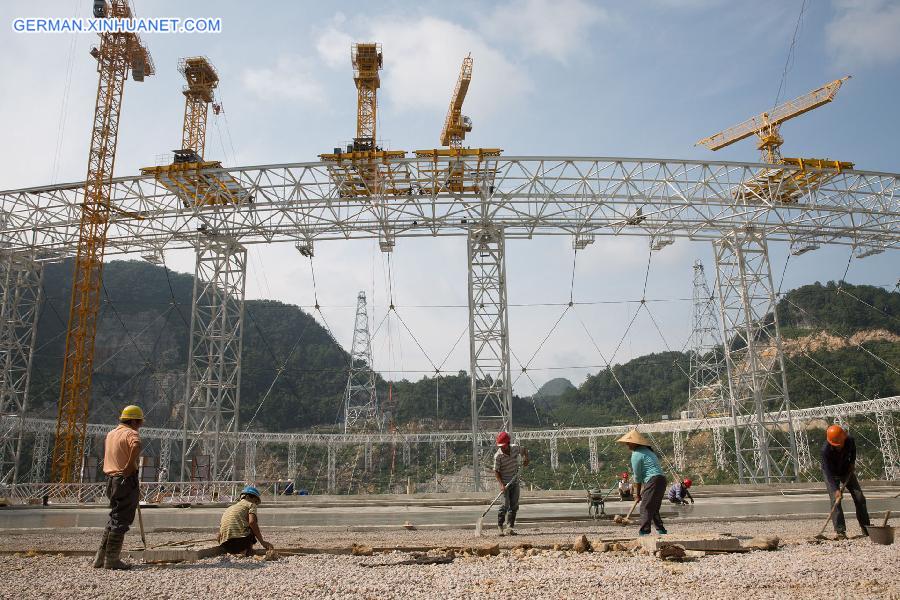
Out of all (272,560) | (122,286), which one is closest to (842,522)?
(272,560)

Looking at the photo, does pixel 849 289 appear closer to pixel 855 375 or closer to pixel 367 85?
pixel 855 375

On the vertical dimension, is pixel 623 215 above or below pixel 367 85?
below

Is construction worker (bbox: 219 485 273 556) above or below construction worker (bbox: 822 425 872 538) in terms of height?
below

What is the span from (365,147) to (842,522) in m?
19.4

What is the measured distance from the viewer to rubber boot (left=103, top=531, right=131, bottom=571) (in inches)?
213

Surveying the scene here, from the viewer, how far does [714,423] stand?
164 ft

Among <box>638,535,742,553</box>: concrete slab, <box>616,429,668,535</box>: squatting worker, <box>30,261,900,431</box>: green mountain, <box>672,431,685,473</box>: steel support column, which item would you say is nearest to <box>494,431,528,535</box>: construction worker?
<box>616,429,668,535</box>: squatting worker

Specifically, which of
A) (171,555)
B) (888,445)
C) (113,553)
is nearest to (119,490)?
(113,553)

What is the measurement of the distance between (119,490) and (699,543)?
4.86 metres

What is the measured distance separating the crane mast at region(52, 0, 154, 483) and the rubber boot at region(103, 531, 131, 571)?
81.0ft

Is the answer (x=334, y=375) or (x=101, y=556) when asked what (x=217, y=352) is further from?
(x=334, y=375)

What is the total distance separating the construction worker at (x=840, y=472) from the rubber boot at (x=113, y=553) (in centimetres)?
666

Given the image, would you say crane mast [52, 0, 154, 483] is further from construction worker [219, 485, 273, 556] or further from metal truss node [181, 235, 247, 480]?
construction worker [219, 485, 273, 556]

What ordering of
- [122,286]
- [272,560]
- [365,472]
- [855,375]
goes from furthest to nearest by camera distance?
[122,286]
[365,472]
[855,375]
[272,560]
